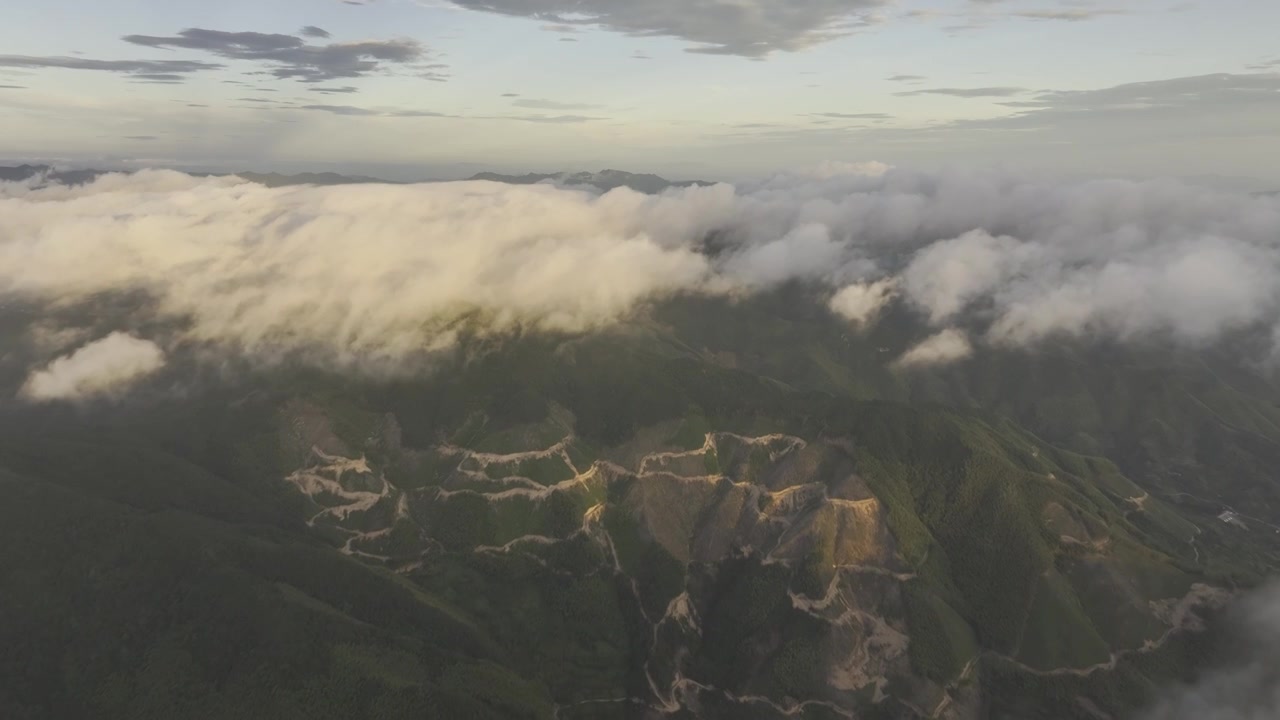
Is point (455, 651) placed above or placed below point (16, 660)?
below

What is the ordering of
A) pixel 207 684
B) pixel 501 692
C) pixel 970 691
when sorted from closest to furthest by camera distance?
pixel 207 684 → pixel 501 692 → pixel 970 691

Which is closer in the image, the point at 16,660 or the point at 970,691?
the point at 16,660

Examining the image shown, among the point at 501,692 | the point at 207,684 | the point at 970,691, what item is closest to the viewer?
the point at 207,684

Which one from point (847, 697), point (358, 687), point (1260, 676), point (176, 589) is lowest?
point (847, 697)

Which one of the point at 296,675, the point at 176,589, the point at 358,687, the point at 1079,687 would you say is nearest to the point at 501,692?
the point at 358,687

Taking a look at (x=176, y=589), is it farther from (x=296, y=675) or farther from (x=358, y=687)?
(x=358, y=687)

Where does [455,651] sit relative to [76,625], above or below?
below

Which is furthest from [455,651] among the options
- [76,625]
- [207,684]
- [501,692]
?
[76,625]

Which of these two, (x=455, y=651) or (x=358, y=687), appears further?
(x=455, y=651)

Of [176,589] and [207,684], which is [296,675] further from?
[176,589]
